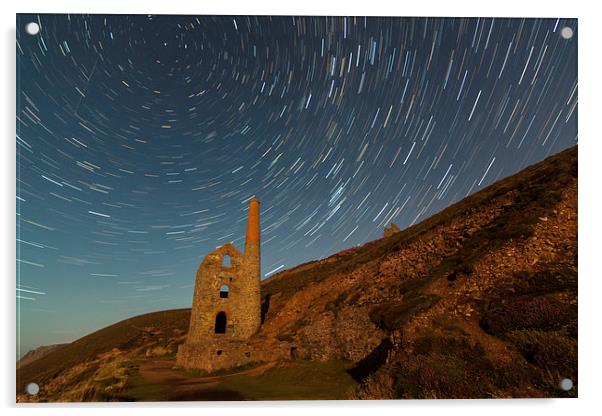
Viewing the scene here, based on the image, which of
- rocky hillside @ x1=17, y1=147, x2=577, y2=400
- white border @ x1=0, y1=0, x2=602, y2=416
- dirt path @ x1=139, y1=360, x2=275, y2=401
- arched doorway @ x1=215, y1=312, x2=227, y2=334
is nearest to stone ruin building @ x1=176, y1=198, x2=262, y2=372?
rocky hillside @ x1=17, y1=147, x2=577, y2=400

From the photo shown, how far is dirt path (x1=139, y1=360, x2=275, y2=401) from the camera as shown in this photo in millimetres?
11219

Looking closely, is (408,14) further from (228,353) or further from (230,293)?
(230,293)

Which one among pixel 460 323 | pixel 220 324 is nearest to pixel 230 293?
pixel 220 324

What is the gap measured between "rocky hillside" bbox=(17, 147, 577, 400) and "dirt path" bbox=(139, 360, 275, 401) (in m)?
1.01

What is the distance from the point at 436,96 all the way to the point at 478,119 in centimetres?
152

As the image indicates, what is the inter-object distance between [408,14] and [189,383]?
13.2 meters

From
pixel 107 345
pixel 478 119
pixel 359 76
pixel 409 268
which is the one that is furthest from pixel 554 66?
pixel 107 345

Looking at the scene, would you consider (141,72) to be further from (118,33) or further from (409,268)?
(409,268)

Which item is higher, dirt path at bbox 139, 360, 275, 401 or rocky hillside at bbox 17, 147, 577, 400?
rocky hillside at bbox 17, 147, 577, 400

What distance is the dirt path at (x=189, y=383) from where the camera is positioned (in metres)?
11.2

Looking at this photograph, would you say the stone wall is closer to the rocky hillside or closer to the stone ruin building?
the rocky hillside

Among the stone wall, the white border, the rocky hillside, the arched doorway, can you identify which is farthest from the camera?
the arched doorway

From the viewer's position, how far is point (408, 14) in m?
11.8

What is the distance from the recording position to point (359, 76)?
515 inches
